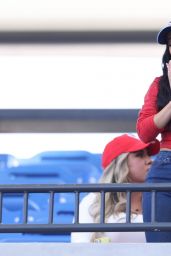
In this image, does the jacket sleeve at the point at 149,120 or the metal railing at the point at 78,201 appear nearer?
the metal railing at the point at 78,201

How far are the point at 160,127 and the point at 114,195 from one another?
0.61 metres

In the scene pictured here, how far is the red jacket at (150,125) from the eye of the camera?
2.02 m

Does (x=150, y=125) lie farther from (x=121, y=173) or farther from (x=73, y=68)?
(x=73, y=68)

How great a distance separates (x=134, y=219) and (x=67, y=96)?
168 cm

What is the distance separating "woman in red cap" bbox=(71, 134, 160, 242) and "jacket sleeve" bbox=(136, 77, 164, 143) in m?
0.47

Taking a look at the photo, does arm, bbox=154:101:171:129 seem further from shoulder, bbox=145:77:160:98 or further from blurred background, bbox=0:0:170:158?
blurred background, bbox=0:0:170:158

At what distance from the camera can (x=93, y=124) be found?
4.03 m

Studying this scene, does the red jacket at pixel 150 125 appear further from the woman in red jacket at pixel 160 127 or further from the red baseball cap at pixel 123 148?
the red baseball cap at pixel 123 148

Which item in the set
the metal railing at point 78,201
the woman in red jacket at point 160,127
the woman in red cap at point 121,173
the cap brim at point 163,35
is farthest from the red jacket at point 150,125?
the metal railing at point 78,201

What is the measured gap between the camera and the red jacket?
2.02 m

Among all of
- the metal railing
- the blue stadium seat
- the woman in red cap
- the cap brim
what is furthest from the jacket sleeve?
the blue stadium seat

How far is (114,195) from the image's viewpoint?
8.41ft

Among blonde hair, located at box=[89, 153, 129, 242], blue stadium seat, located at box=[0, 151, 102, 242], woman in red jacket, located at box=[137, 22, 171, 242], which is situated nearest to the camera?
woman in red jacket, located at box=[137, 22, 171, 242]

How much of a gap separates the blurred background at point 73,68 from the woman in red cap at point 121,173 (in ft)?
4.50
